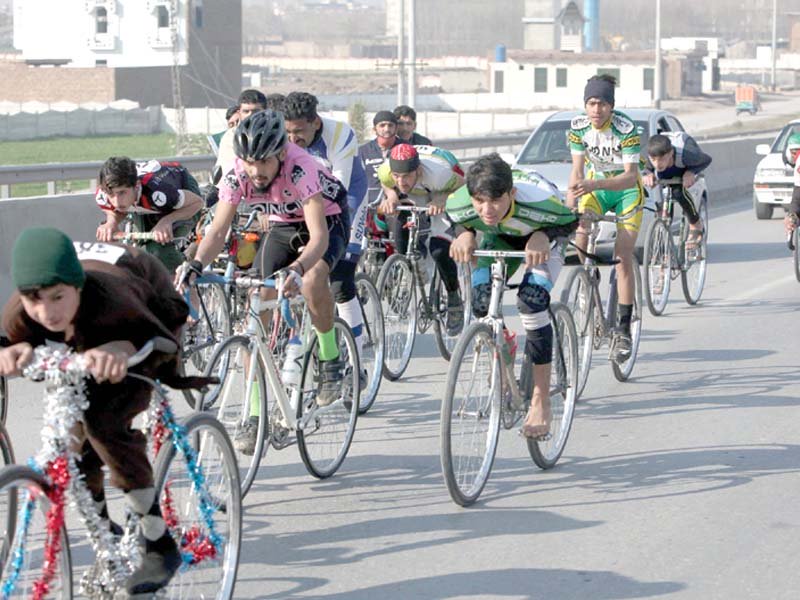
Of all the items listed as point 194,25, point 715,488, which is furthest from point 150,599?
point 194,25

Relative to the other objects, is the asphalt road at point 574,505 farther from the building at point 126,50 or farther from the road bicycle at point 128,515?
the building at point 126,50

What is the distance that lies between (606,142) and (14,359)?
6.97 metres

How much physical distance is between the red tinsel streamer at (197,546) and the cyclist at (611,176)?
17.7 feet

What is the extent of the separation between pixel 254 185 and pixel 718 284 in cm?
933

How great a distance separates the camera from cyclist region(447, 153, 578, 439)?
756 centimetres

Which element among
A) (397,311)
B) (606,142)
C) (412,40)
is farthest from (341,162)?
(412,40)

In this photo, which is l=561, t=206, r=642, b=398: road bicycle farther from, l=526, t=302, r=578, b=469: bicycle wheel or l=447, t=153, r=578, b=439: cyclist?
l=447, t=153, r=578, b=439: cyclist

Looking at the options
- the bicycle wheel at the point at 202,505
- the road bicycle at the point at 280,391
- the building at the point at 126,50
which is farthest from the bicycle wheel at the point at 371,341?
the building at the point at 126,50

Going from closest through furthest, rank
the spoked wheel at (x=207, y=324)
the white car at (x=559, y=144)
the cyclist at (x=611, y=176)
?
1. the spoked wheel at (x=207, y=324)
2. the cyclist at (x=611, y=176)
3. the white car at (x=559, y=144)

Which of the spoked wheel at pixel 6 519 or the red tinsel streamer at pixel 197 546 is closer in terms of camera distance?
the spoked wheel at pixel 6 519

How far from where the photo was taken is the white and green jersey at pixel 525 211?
25.1ft

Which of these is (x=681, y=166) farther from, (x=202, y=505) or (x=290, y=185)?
(x=202, y=505)

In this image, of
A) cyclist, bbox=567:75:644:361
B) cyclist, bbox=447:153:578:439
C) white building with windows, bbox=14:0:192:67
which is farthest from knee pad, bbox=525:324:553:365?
white building with windows, bbox=14:0:192:67

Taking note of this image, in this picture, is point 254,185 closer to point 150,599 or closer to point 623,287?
point 150,599
